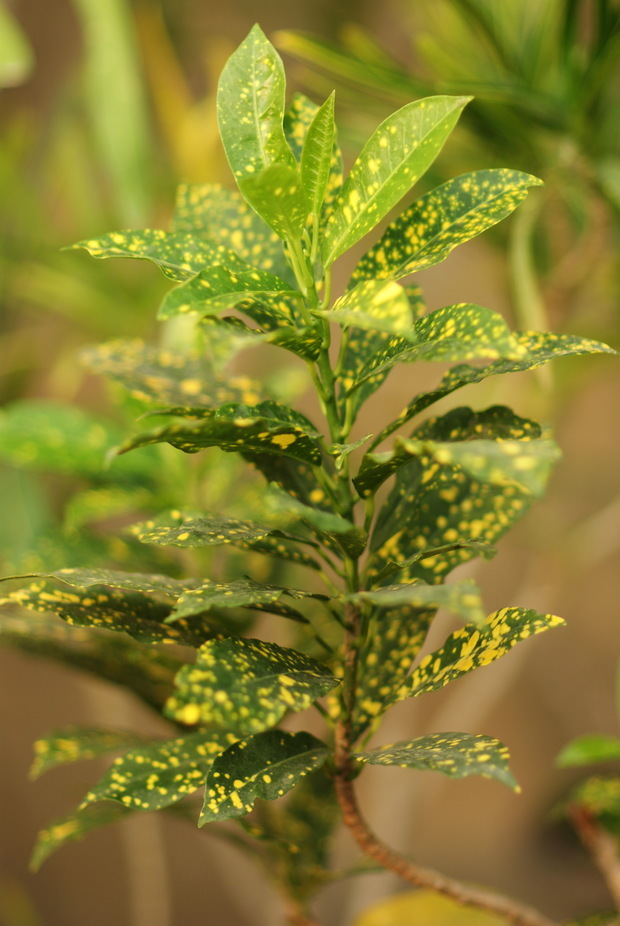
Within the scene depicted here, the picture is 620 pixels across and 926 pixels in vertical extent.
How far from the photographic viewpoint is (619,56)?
2.85 feet

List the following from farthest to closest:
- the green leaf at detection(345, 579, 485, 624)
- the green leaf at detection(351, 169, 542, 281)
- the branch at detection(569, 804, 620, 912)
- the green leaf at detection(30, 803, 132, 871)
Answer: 1. the branch at detection(569, 804, 620, 912)
2. the green leaf at detection(30, 803, 132, 871)
3. the green leaf at detection(351, 169, 542, 281)
4. the green leaf at detection(345, 579, 485, 624)

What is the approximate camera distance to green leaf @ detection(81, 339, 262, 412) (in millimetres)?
605

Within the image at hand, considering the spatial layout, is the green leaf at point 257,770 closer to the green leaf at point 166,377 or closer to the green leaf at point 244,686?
the green leaf at point 244,686

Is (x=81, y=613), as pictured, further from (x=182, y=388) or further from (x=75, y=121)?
(x=75, y=121)

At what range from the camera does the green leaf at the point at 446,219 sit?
0.47 meters

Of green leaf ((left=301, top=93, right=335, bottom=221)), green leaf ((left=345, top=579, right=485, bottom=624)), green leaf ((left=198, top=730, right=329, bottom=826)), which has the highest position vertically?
green leaf ((left=301, top=93, right=335, bottom=221))

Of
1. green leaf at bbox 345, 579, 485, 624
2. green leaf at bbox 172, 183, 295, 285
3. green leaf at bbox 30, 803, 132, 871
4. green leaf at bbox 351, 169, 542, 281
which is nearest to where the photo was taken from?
green leaf at bbox 345, 579, 485, 624

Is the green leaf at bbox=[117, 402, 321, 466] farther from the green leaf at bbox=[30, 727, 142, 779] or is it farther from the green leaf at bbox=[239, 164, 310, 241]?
the green leaf at bbox=[30, 727, 142, 779]

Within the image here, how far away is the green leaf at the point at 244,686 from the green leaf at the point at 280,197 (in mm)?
285

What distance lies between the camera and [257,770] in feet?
1.61

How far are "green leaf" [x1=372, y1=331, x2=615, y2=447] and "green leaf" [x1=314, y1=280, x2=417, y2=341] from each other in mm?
93

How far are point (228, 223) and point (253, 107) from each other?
0.13m

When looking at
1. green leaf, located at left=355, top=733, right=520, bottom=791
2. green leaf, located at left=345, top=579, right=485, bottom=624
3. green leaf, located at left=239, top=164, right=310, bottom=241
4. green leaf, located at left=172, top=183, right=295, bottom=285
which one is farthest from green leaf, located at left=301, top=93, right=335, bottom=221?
green leaf, located at left=355, top=733, right=520, bottom=791

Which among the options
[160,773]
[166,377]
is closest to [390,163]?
[166,377]
